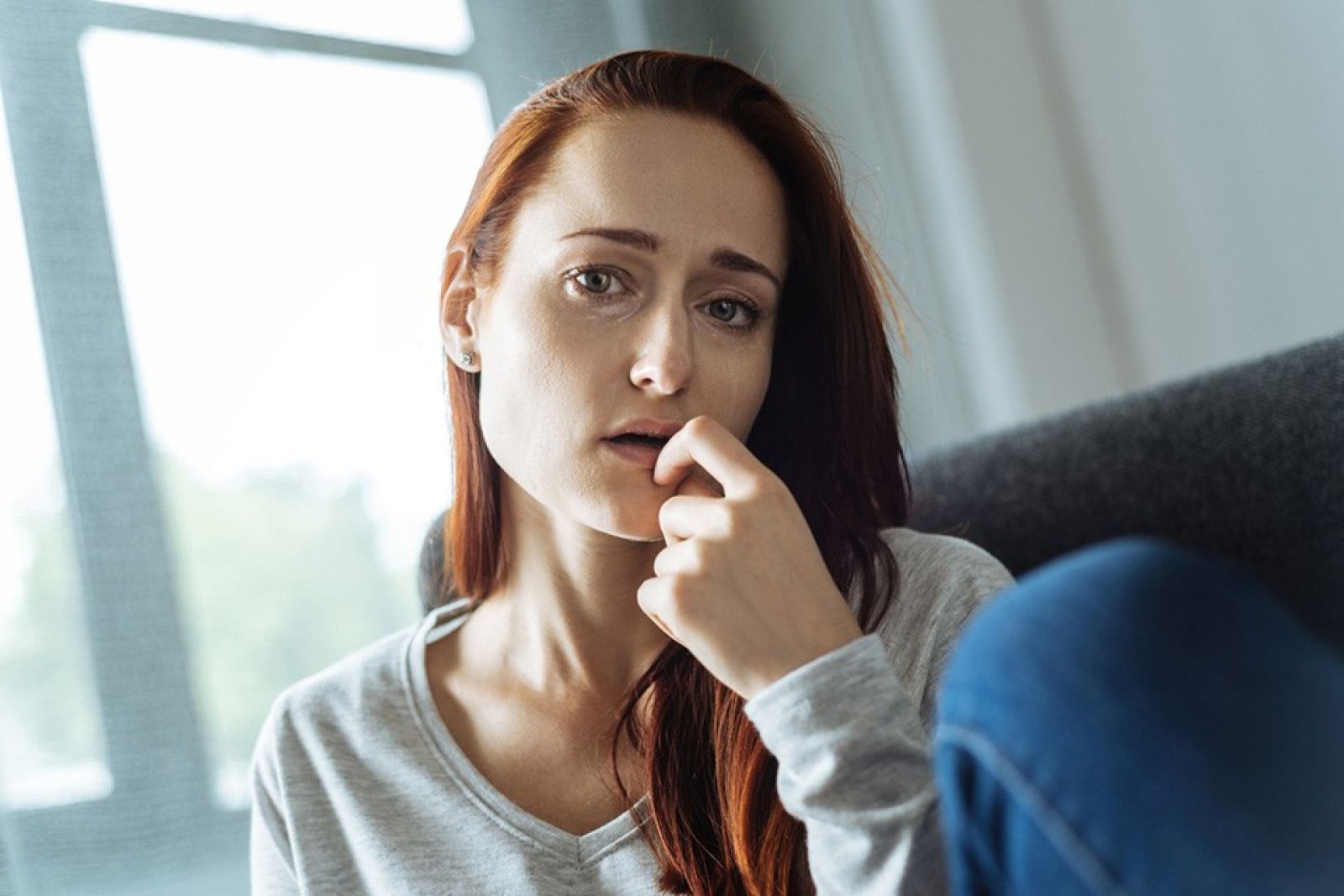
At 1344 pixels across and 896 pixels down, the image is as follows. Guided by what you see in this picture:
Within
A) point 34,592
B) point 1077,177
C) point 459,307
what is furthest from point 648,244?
point 1077,177

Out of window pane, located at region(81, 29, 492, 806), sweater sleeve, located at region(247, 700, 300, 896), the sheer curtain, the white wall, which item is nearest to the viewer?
sweater sleeve, located at region(247, 700, 300, 896)

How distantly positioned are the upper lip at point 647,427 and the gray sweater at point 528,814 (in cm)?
26

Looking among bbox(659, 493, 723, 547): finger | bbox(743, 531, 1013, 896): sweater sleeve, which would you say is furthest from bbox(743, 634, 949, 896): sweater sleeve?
bbox(659, 493, 723, 547): finger

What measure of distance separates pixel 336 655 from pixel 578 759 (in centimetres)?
52

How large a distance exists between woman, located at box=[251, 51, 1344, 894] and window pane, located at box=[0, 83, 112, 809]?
21cm

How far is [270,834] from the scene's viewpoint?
124 cm

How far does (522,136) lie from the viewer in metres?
1.21

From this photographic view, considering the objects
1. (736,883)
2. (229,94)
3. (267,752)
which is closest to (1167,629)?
(736,883)

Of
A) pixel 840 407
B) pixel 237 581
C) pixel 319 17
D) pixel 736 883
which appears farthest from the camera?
pixel 319 17

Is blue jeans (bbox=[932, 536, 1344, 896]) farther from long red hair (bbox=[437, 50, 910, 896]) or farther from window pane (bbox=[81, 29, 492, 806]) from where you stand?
window pane (bbox=[81, 29, 492, 806])

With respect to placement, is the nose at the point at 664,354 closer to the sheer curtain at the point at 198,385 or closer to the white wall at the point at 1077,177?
the sheer curtain at the point at 198,385

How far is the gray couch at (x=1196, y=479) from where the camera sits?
3.46 ft

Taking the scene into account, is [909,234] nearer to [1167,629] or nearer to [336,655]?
[336,655]

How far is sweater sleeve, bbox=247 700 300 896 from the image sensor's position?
1232mm
